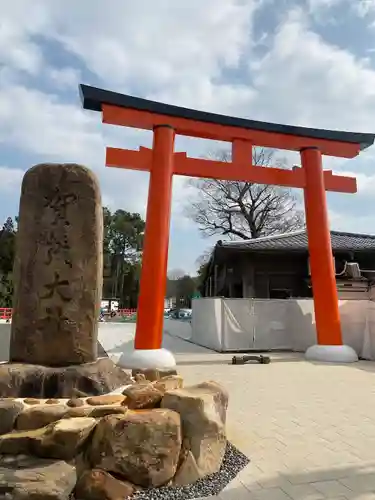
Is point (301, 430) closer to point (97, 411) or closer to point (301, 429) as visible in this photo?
point (301, 429)

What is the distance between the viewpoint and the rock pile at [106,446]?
2.69 m

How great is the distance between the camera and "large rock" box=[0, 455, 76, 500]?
2.42 meters

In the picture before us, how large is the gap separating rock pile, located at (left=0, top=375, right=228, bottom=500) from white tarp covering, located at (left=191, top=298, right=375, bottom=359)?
8.77 metres

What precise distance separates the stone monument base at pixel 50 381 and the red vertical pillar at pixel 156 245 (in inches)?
194

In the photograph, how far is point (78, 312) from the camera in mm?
4031

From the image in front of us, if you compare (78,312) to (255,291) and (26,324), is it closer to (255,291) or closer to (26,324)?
(26,324)

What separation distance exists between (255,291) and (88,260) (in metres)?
12.4

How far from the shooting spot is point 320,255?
33.9ft

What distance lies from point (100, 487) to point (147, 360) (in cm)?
586

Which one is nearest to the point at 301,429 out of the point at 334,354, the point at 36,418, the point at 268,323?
the point at 36,418

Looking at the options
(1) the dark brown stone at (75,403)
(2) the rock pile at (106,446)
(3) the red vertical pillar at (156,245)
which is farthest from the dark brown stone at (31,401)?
(3) the red vertical pillar at (156,245)

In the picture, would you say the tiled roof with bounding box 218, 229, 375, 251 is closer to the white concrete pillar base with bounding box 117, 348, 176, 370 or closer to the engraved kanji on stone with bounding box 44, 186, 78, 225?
the white concrete pillar base with bounding box 117, 348, 176, 370

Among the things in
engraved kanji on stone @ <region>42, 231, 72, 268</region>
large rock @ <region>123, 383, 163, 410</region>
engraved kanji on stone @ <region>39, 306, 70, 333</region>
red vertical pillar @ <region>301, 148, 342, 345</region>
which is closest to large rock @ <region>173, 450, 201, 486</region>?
large rock @ <region>123, 383, 163, 410</region>

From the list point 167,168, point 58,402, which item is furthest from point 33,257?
point 167,168
